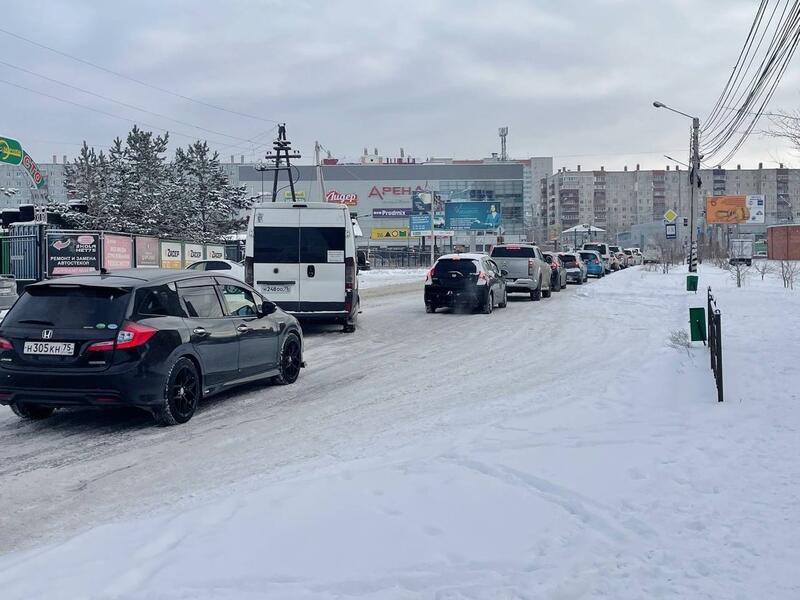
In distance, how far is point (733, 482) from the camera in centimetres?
553

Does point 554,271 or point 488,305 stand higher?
point 554,271

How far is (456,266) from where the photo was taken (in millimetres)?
21375

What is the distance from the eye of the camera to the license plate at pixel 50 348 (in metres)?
7.50

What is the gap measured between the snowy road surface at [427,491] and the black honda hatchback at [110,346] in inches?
15.5

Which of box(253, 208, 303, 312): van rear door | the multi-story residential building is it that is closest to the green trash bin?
box(253, 208, 303, 312): van rear door

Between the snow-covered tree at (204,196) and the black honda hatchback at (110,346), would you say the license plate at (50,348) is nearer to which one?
the black honda hatchback at (110,346)

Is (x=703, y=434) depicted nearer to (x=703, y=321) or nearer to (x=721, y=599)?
(x=721, y=599)

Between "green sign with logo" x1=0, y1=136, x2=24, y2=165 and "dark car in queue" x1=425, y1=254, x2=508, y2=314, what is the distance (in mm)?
18522

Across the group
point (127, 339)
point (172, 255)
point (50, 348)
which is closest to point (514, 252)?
point (172, 255)

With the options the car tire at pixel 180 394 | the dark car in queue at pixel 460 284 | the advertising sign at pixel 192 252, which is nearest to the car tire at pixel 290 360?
the car tire at pixel 180 394

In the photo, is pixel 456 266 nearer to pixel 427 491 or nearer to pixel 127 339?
pixel 127 339

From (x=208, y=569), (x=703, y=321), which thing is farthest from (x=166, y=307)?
(x=703, y=321)

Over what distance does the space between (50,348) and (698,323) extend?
Result: 377 inches

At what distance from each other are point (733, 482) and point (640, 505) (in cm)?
89
